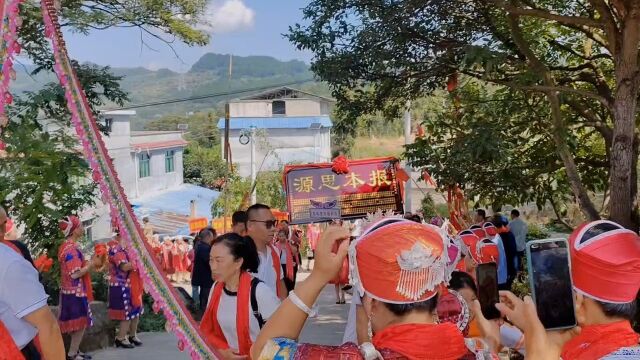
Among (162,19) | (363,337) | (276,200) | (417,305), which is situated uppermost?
(162,19)

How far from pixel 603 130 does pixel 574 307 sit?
19.8 feet

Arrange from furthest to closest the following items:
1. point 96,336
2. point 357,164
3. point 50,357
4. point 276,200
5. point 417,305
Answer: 1. point 276,200
2. point 357,164
3. point 96,336
4. point 50,357
5. point 417,305

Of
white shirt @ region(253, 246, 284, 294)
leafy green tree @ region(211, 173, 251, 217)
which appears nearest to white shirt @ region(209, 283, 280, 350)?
white shirt @ region(253, 246, 284, 294)

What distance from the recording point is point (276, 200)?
3081 cm

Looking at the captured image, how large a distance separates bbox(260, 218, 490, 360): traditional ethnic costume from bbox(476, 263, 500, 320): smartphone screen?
3.40ft

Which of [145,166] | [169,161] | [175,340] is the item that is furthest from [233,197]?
[175,340]

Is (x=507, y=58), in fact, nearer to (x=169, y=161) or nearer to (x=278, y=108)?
(x=169, y=161)

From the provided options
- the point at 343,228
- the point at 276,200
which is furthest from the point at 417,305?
the point at 276,200

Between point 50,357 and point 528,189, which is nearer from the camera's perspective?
point 50,357

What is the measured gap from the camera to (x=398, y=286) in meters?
2.06

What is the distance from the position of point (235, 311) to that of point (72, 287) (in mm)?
4532

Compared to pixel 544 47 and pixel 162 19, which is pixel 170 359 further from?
pixel 544 47

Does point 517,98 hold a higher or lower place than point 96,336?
higher

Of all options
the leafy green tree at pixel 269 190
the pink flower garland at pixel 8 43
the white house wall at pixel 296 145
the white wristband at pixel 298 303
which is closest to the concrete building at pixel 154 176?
the leafy green tree at pixel 269 190
